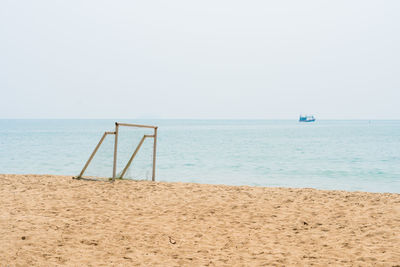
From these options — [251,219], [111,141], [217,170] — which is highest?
[111,141]

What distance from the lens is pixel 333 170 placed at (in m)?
28.7

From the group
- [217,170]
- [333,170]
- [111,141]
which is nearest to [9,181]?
[111,141]

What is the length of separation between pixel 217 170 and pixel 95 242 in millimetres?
21869

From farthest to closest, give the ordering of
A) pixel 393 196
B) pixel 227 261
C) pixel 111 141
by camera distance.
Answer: pixel 111 141, pixel 393 196, pixel 227 261

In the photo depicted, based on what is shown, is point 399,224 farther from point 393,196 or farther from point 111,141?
point 111,141

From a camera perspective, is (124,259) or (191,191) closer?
(124,259)

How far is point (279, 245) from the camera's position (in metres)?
6.43

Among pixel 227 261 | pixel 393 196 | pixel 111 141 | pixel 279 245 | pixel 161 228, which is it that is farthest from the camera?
pixel 111 141

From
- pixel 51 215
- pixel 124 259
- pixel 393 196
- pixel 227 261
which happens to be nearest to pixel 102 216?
pixel 51 215

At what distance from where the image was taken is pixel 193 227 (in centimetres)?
748

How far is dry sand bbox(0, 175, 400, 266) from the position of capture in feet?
18.9

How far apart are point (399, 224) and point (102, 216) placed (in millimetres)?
5827

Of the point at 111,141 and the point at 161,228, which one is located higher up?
the point at 111,141

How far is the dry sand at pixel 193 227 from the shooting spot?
5.77 metres
